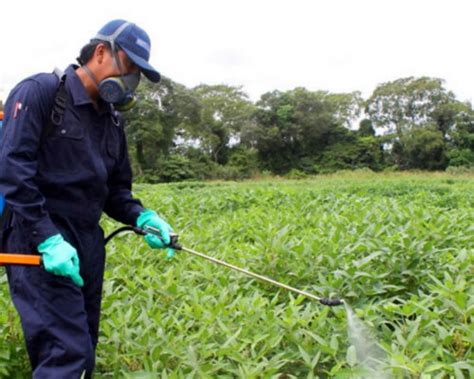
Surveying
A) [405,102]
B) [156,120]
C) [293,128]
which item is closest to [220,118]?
[293,128]

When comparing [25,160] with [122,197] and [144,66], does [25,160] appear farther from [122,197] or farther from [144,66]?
[122,197]

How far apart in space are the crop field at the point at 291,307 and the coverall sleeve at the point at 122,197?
0.48 meters

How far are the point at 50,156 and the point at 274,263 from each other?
1.67 metres

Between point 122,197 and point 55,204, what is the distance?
1.90 feet

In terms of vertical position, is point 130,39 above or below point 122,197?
above

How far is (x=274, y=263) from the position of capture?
328cm

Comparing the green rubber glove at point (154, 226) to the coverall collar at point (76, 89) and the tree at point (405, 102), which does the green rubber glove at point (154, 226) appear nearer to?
the coverall collar at point (76, 89)

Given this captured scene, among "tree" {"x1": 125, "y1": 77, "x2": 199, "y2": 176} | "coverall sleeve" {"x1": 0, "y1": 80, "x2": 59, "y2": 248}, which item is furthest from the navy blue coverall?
"tree" {"x1": 125, "y1": 77, "x2": 199, "y2": 176}

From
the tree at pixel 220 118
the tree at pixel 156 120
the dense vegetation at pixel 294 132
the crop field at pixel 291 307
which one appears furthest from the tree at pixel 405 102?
the crop field at pixel 291 307

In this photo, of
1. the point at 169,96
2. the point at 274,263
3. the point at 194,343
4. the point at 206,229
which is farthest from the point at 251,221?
the point at 169,96

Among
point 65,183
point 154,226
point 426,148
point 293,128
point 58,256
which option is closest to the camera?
point 58,256

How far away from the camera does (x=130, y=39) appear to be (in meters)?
2.20

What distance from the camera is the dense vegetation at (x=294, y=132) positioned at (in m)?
35.8

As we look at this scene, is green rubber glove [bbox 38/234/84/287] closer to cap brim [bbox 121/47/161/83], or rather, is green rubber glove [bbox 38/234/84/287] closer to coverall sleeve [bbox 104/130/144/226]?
coverall sleeve [bbox 104/130/144/226]
